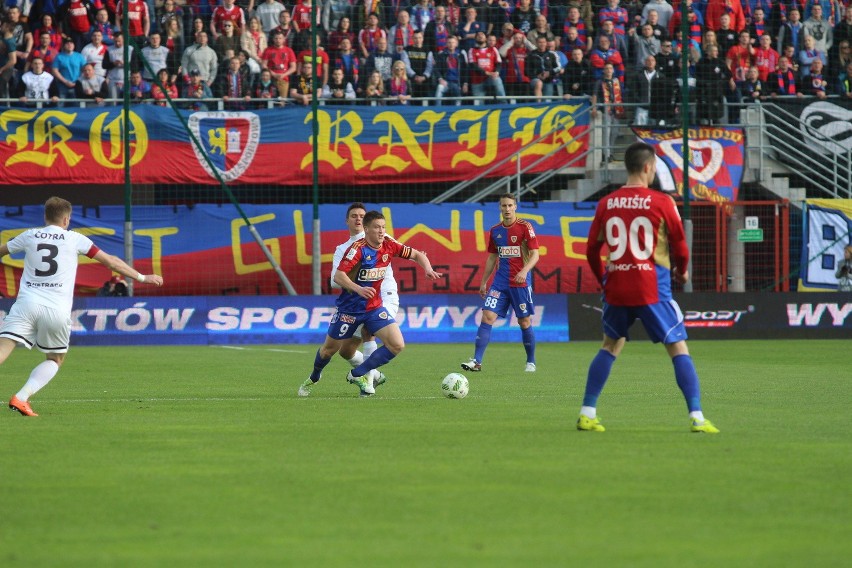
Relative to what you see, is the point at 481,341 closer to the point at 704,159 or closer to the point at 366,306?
the point at 366,306

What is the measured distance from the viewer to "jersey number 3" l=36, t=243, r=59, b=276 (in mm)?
11828

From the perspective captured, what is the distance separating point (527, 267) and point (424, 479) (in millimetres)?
10773

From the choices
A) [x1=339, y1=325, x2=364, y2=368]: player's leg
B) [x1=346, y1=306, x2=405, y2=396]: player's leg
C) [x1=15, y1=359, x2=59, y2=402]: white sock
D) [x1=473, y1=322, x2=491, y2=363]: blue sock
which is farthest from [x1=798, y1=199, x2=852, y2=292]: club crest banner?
[x1=15, y1=359, x2=59, y2=402]: white sock

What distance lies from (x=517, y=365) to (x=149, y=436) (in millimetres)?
9600

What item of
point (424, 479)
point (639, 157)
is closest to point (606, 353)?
point (639, 157)

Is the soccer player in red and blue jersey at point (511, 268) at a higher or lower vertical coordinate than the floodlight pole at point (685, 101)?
lower

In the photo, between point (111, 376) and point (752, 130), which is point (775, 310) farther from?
point (111, 376)

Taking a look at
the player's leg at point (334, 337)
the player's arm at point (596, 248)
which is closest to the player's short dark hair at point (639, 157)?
the player's arm at point (596, 248)

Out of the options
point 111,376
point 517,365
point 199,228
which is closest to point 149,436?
point 111,376

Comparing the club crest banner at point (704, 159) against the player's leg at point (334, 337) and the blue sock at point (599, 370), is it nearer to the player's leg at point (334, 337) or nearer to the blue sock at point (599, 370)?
the player's leg at point (334, 337)

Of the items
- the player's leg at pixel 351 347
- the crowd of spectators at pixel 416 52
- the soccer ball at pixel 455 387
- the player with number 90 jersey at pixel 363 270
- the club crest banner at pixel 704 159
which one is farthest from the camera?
the club crest banner at pixel 704 159

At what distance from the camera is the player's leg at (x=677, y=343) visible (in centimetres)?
994

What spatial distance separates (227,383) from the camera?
51.7 feet

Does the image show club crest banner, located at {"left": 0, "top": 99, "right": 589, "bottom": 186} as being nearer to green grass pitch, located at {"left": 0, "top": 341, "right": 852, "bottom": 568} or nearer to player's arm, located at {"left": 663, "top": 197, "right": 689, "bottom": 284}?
green grass pitch, located at {"left": 0, "top": 341, "right": 852, "bottom": 568}
